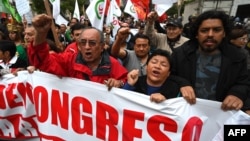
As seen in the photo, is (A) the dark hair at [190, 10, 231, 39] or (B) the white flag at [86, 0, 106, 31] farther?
(B) the white flag at [86, 0, 106, 31]

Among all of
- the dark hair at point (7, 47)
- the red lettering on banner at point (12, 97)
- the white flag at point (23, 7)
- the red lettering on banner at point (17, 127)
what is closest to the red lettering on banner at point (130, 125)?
the red lettering on banner at point (17, 127)

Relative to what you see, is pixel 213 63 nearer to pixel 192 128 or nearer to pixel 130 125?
pixel 192 128

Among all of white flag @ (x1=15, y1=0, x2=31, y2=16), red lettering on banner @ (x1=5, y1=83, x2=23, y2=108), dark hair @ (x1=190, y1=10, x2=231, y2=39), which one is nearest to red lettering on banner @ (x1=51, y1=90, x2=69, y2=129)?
red lettering on banner @ (x1=5, y1=83, x2=23, y2=108)

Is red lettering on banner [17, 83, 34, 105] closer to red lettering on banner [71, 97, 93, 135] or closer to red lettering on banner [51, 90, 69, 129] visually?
red lettering on banner [51, 90, 69, 129]

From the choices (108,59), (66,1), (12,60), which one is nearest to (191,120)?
(108,59)

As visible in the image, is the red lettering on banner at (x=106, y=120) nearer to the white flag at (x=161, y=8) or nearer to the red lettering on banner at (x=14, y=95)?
the red lettering on banner at (x=14, y=95)

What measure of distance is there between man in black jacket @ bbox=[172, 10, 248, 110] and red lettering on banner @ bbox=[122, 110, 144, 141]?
490 mm

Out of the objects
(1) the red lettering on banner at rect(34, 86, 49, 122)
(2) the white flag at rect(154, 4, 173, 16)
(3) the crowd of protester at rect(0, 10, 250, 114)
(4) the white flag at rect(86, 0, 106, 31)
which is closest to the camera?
(3) the crowd of protester at rect(0, 10, 250, 114)

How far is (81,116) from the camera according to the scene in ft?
9.79

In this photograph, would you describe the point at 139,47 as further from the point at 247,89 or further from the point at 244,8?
the point at 244,8

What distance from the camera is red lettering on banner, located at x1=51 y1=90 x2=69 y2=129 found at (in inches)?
120

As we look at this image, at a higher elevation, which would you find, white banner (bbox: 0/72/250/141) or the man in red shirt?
the man in red shirt

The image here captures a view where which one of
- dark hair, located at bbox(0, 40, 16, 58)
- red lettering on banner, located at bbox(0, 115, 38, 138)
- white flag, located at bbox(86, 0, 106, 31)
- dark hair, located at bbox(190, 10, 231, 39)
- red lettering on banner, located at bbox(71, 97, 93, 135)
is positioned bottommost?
red lettering on banner, located at bbox(0, 115, 38, 138)

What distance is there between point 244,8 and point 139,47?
43.4ft
